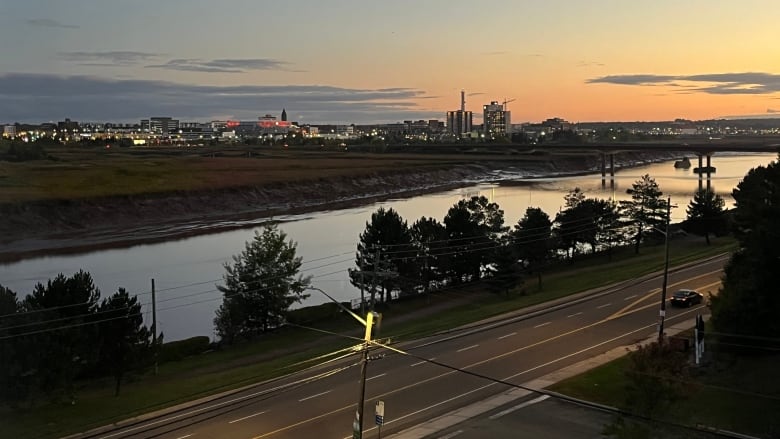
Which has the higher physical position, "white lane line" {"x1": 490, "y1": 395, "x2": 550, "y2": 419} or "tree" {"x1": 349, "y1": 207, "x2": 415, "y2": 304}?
"tree" {"x1": 349, "y1": 207, "x2": 415, "y2": 304}

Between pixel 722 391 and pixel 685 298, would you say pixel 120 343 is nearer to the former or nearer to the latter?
pixel 722 391

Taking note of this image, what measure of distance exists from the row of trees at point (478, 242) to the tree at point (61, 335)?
1149cm

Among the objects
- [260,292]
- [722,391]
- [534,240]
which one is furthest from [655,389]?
[534,240]

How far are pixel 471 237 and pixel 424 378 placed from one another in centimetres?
1899

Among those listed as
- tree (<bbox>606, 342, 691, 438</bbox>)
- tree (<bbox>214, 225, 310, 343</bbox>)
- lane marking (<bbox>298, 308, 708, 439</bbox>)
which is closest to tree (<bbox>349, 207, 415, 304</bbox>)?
tree (<bbox>214, 225, 310, 343</bbox>)

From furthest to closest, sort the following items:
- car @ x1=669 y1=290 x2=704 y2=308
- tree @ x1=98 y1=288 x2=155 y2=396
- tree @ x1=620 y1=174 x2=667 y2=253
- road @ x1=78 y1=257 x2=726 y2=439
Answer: tree @ x1=620 y1=174 x2=667 y2=253 → car @ x1=669 y1=290 x2=704 y2=308 → tree @ x1=98 y1=288 x2=155 y2=396 → road @ x1=78 y1=257 x2=726 y2=439

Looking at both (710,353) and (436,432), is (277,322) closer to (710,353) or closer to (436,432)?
(436,432)

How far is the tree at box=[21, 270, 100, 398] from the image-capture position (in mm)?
18078

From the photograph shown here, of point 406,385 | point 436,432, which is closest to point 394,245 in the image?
point 406,385

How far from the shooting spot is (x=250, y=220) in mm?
67250

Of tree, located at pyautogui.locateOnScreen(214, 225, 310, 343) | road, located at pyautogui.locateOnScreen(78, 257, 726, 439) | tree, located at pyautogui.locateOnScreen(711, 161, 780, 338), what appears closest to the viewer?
road, located at pyautogui.locateOnScreen(78, 257, 726, 439)

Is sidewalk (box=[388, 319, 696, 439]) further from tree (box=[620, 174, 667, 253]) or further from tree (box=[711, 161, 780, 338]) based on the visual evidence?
tree (box=[620, 174, 667, 253])

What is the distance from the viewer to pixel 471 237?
127 feet

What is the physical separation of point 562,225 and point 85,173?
52983 millimetres
